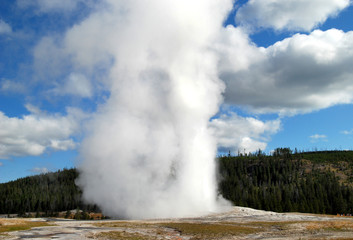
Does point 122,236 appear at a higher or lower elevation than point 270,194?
lower

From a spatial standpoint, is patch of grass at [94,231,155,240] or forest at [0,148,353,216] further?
forest at [0,148,353,216]

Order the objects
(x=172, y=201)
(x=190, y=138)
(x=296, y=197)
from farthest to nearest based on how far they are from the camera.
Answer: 1. (x=296, y=197)
2. (x=190, y=138)
3. (x=172, y=201)

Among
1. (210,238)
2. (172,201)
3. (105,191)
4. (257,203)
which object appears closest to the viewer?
(210,238)

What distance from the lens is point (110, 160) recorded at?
80.9 metres

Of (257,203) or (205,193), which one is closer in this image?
(205,193)

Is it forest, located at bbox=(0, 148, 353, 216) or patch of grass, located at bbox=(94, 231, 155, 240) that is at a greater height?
forest, located at bbox=(0, 148, 353, 216)

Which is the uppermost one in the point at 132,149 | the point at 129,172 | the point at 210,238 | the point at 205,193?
the point at 132,149

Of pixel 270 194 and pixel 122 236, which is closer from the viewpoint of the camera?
pixel 122 236

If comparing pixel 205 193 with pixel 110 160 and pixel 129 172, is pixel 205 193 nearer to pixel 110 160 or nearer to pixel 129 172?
pixel 129 172

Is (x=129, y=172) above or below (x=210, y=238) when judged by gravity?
above

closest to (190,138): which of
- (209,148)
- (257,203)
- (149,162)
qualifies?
(209,148)

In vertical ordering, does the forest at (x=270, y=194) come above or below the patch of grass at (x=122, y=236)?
above

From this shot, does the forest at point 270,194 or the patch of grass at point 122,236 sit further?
the forest at point 270,194

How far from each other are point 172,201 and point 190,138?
50.2ft
